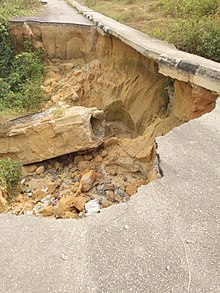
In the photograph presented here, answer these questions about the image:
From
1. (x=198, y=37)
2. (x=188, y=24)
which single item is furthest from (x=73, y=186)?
(x=188, y=24)

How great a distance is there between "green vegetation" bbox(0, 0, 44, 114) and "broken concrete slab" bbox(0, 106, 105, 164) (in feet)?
2.06

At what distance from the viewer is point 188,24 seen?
6219 millimetres

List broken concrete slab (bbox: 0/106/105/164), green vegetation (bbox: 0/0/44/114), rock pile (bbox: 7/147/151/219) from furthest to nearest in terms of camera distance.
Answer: green vegetation (bbox: 0/0/44/114), broken concrete slab (bbox: 0/106/105/164), rock pile (bbox: 7/147/151/219)

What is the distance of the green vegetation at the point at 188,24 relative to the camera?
565cm

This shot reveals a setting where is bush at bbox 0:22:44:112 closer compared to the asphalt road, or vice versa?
the asphalt road

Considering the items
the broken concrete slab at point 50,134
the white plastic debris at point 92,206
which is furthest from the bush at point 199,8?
the white plastic debris at point 92,206

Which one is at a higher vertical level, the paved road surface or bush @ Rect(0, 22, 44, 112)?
the paved road surface

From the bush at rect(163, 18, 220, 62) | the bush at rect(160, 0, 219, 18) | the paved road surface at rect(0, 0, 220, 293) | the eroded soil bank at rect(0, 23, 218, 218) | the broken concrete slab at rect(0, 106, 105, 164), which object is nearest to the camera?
the paved road surface at rect(0, 0, 220, 293)

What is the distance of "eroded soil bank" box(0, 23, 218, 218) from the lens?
17.7ft

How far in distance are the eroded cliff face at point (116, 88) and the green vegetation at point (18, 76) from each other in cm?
27

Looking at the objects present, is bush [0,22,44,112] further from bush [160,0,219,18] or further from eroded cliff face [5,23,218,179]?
bush [160,0,219,18]

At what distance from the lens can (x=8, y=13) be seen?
9242 mm

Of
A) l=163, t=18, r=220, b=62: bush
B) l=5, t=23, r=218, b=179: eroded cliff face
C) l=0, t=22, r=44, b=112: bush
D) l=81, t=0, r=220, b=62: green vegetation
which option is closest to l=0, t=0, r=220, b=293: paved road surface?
l=5, t=23, r=218, b=179: eroded cliff face

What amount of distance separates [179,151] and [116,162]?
3.47 meters
